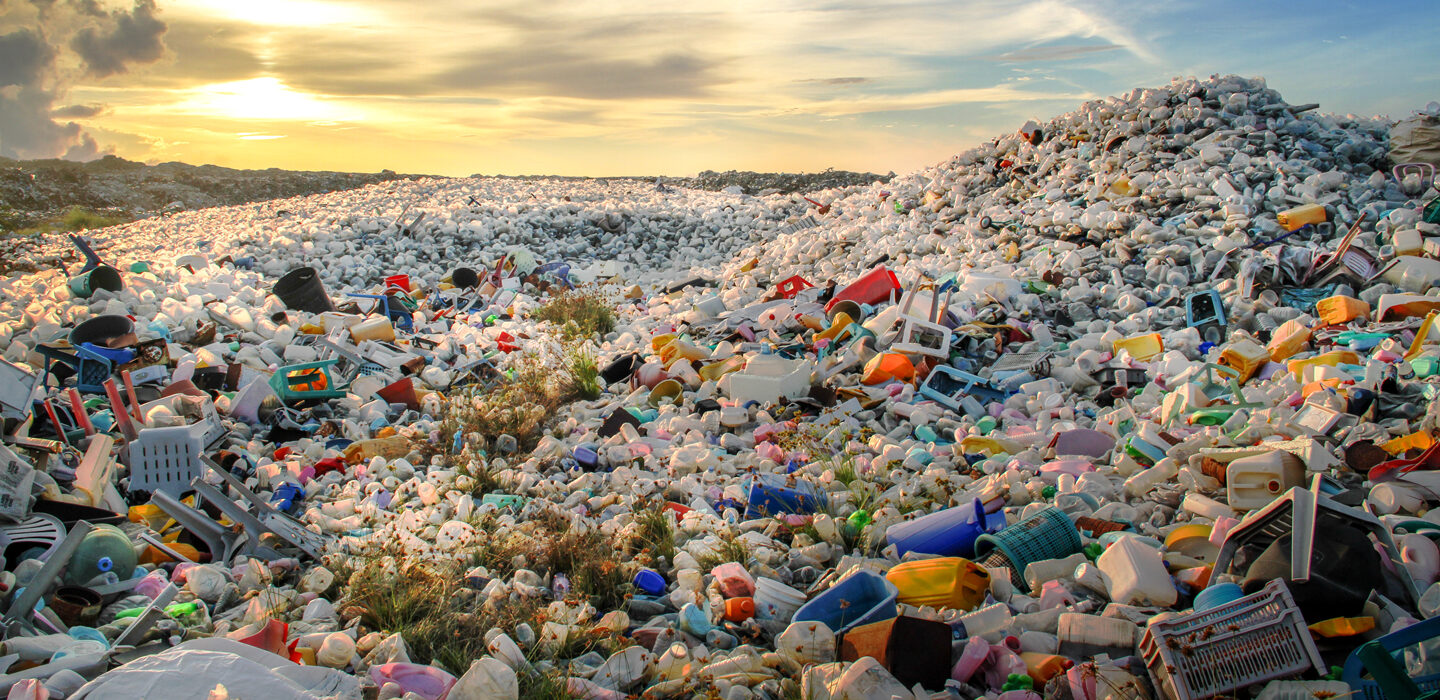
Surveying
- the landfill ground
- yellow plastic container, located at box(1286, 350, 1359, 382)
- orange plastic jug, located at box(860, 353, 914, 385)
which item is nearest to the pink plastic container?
the landfill ground

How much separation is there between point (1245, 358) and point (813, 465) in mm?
2872

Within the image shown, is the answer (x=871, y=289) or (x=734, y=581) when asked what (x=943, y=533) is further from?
(x=871, y=289)

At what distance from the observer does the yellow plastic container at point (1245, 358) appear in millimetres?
4656

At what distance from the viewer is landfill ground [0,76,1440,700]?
7.29ft

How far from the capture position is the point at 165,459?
374cm

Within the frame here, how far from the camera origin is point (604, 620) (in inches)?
104

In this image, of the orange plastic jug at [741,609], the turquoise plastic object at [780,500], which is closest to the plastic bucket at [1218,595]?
the orange plastic jug at [741,609]

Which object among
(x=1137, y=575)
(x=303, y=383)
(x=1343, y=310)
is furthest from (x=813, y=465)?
(x=1343, y=310)

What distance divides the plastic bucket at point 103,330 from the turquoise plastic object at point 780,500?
4.77m

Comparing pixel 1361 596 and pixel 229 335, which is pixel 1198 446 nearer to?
pixel 1361 596

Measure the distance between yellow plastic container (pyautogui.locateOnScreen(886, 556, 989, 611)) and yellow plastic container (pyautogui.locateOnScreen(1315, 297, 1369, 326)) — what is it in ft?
12.5

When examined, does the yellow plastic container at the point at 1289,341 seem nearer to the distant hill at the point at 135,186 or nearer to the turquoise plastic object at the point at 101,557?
the turquoise plastic object at the point at 101,557

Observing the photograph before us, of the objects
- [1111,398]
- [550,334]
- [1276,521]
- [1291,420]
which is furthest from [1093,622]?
[550,334]

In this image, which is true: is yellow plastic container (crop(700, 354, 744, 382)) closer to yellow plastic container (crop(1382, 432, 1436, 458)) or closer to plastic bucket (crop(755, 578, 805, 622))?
plastic bucket (crop(755, 578, 805, 622))
